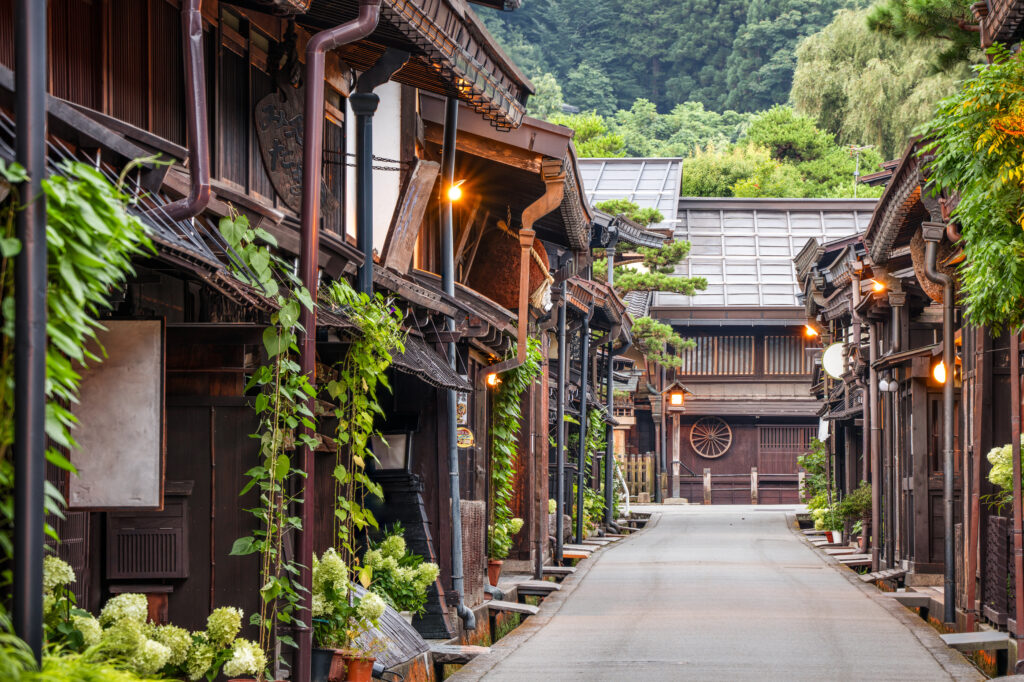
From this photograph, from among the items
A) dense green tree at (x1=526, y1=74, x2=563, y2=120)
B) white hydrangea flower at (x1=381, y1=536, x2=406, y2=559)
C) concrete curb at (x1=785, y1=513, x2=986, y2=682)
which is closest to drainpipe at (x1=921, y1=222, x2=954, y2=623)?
concrete curb at (x1=785, y1=513, x2=986, y2=682)

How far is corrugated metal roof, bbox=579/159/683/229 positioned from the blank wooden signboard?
162ft

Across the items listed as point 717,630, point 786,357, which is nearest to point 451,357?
point 717,630

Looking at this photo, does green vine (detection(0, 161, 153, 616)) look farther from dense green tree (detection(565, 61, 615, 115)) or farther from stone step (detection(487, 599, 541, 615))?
dense green tree (detection(565, 61, 615, 115))

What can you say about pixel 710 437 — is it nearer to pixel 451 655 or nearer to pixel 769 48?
pixel 769 48

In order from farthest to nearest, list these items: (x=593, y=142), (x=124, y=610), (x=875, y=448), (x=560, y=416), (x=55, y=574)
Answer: (x=593, y=142) → (x=560, y=416) → (x=875, y=448) → (x=124, y=610) → (x=55, y=574)

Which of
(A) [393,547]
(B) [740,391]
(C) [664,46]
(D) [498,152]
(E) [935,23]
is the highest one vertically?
(C) [664,46]

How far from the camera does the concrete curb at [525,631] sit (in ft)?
44.8

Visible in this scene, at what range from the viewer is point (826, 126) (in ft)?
210

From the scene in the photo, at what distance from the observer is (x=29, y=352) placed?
5.10 m

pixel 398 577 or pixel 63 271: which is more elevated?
pixel 63 271

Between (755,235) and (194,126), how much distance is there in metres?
Result: 52.8

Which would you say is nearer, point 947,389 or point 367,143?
point 367,143

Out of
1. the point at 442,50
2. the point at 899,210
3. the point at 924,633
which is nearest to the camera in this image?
the point at 442,50

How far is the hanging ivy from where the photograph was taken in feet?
38.3
